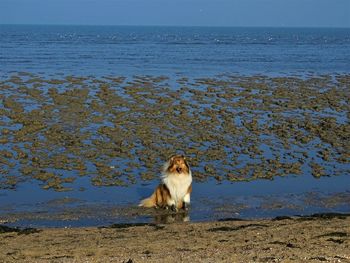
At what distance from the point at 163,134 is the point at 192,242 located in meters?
9.01

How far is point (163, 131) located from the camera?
58.5 ft

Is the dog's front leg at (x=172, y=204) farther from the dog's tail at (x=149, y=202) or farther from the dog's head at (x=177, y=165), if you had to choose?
the dog's head at (x=177, y=165)

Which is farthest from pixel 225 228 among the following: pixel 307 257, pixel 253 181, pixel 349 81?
pixel 349 81

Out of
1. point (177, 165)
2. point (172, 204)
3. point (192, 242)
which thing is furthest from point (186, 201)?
point (192, 242)

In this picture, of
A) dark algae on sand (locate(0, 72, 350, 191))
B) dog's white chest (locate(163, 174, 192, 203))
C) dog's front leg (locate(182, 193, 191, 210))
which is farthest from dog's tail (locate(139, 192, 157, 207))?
dark algae on sand (locate(0, 72, 350, 191))

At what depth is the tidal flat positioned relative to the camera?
13742mm

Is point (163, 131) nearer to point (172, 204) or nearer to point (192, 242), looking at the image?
point (172, 204)

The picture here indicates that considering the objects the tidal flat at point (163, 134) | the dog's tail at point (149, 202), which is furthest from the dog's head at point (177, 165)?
the tidal flat at point (163, 134)

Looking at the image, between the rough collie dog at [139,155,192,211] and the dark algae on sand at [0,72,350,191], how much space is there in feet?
5.81

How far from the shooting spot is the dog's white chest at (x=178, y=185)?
11.2 metres

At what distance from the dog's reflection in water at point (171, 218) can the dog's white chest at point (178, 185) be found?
0.30m

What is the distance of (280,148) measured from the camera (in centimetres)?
1611

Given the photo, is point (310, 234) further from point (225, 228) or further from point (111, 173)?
point (111, 173)

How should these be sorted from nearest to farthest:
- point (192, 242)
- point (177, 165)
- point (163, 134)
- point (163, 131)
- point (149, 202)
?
point (192, 242), point (177, 165), point (149, 202), point (163, 134), point (163, 131)
